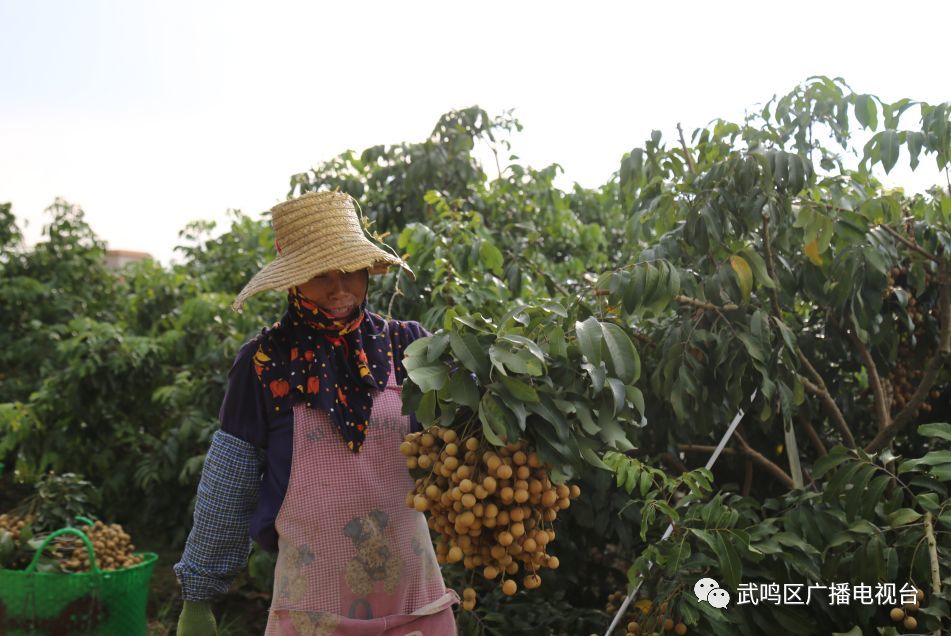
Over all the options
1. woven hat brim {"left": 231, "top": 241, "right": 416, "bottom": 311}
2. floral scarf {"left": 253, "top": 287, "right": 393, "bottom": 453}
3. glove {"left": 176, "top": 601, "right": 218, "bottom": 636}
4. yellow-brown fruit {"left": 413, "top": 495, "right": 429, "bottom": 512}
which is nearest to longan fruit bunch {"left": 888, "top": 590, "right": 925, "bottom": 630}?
yellow-brown fruit {"left": 413, "top": 495, "right": 429, "bottom": 512}

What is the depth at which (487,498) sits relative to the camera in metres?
1.45

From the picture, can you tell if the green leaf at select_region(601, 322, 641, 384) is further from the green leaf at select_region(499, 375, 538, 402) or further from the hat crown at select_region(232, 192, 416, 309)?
the hat crown at select_region(232, 192, 416, 309)

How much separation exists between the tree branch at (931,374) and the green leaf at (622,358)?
1.19 meters

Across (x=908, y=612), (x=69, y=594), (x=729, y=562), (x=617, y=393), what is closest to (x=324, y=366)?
(x=617, y=393)

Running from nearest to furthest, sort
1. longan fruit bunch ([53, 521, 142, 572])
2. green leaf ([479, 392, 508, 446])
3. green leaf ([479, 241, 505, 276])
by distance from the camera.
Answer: green leaf ([479, 392, 508, 446])
green leaf ([479, 241, 505, 276])
longan fruit bunch ([53, 521, 142, 572])

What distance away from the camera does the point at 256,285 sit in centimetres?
165

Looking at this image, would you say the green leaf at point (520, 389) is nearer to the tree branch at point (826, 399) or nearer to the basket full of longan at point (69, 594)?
the tree branch at point (826, 399)

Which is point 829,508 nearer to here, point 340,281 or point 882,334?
point 882,334

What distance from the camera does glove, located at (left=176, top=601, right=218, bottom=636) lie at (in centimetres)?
171

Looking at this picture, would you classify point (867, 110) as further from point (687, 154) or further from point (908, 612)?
point (908, 612)

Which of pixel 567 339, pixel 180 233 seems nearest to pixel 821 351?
pixel 567 339

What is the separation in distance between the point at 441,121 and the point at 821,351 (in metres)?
1.83

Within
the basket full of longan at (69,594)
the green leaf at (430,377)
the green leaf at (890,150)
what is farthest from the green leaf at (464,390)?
the basket full of longan at (69,594)

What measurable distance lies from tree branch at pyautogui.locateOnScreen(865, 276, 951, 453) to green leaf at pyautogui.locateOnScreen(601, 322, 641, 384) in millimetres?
1190
